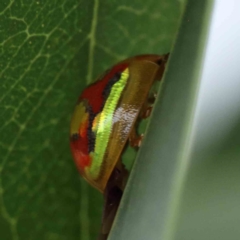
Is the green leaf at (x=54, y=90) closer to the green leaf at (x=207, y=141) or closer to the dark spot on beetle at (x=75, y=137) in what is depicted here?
the dark spot on beetle at (x=75, y=137)

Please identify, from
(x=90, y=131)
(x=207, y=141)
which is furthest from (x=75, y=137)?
(x=207, y=141)

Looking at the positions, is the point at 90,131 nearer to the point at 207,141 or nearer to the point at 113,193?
the point at 113,193

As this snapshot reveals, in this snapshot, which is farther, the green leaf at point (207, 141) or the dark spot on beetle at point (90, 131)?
the dark spot on beetle at point (90, 131)

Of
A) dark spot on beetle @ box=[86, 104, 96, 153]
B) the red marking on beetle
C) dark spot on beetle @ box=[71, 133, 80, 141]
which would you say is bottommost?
dark spot on beetle @ box=[71, 133, 80, 141]

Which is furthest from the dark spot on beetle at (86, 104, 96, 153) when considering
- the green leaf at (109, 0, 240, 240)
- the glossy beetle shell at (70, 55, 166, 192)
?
the green leaf at (109, 0, 240, 240)

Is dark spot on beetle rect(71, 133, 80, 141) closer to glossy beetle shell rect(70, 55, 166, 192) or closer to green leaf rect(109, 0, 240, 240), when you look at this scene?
glossy beetle shell rect(70, 55, 166, 192)

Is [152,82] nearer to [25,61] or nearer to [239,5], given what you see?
[25,61]

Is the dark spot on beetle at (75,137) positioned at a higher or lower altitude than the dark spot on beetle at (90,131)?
lower

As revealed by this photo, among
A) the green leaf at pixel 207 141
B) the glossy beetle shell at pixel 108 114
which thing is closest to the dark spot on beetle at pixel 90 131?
the glossy beetle shell at pixel 108 114
